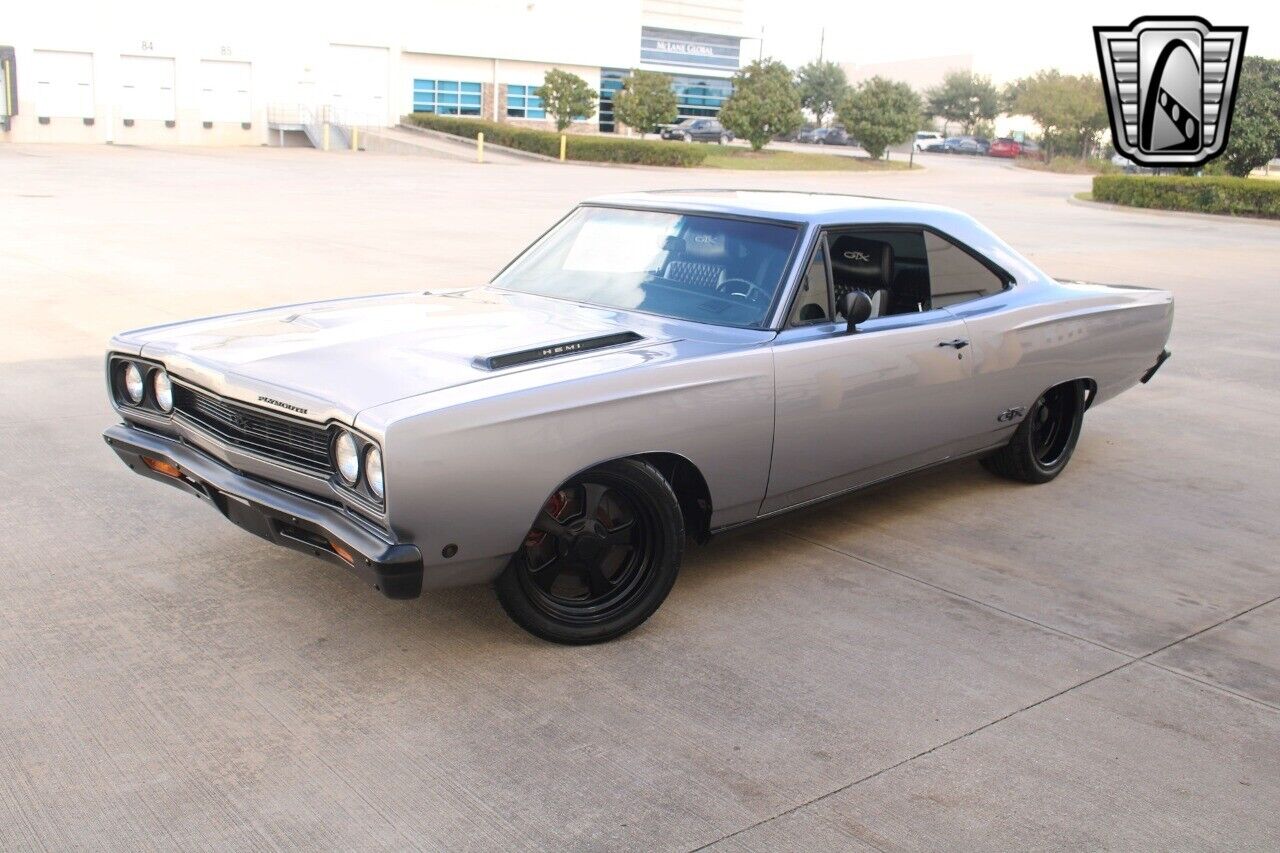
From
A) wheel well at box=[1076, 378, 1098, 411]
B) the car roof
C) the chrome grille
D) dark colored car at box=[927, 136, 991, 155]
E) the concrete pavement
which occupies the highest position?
dark colored car at box=[927, 136, 991, 155]

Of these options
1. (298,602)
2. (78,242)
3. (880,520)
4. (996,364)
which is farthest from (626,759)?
(78,242)

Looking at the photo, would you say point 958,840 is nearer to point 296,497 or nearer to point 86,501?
point 296,497

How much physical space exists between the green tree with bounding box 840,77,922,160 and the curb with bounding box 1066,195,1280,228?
1598 centimetres

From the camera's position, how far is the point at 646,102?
1949 inches

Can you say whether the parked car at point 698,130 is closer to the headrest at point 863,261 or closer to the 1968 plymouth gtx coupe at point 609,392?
the 1968 plymouth gtx coupe at point 609,392

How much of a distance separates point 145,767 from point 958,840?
2.10 meters

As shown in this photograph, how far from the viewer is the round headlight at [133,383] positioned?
4559 millimetres

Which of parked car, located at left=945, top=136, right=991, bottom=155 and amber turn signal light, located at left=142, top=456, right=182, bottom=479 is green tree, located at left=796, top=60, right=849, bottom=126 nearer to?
parked car, located at left=945, top=136, right=991, bottom=155

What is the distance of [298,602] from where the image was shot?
4.39 meters

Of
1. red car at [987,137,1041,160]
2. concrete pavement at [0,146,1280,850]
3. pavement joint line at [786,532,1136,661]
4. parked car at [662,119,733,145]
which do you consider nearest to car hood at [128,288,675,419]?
concrete pavement at [0,146,1280,850]

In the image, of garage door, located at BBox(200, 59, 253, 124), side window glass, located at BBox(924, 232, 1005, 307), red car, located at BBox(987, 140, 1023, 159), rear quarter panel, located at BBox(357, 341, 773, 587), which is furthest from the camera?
red car, located at BBox(987, 140, 1023, 159)

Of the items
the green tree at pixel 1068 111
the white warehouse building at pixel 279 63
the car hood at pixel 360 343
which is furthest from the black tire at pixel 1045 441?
the green tree at pixel 1068 111

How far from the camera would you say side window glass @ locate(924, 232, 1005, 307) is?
18.1 ft

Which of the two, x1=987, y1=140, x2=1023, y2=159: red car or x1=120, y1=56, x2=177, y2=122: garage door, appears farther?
x1=987, y1=140, x2=1023, y2=159: red car
